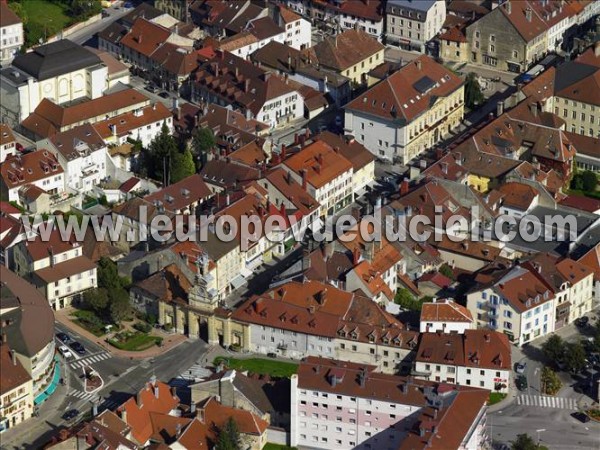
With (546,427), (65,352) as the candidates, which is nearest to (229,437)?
(65,352)

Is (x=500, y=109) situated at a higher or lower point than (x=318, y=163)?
lower

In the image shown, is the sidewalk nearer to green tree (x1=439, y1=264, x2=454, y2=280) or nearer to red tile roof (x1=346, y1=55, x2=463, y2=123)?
green tree (x1=439, y1=264, x2=454, y2=280)

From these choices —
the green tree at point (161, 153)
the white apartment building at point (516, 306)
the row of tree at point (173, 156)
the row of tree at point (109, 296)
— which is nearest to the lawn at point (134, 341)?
the row of tree at point (109, 296)

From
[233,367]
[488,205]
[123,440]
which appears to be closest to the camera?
[123,440]

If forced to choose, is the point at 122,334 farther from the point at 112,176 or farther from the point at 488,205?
the point at 488,205

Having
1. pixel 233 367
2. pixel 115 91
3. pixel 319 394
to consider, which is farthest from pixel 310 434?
pixel 115 91

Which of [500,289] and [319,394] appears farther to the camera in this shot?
[500,289]

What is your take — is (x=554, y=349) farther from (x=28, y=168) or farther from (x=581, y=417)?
(x=28, y=168)

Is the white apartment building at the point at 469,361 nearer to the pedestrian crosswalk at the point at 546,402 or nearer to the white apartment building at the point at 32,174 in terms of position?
the pedestrian crosswalk at the point at 546,402
